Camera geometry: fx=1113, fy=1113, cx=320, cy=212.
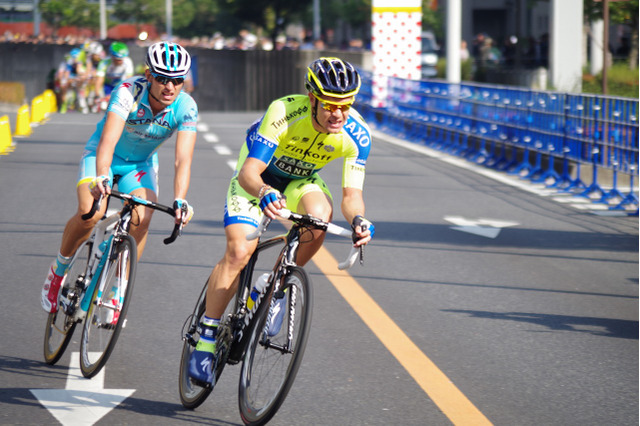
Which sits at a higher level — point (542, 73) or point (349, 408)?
point (542, 73)

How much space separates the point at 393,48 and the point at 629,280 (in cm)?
2159

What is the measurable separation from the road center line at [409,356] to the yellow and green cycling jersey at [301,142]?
1207mm

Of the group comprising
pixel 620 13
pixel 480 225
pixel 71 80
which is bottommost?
pixel 480 225

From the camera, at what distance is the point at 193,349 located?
544cm

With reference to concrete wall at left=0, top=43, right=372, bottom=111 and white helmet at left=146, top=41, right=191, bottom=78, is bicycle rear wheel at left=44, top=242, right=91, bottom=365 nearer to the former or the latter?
white helmet at left=146, top=41, right=191, bottom=78

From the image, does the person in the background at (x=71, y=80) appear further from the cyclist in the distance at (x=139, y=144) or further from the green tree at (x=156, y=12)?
the green tree at (x=156, y=12)

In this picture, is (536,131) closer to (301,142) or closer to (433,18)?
(301,142)

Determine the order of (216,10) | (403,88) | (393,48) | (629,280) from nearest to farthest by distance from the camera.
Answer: (629,280), (403,88), (393,48), (216,10)

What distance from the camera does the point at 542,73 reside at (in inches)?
1273

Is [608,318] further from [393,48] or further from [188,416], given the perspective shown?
[393,48]

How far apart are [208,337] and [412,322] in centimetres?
244

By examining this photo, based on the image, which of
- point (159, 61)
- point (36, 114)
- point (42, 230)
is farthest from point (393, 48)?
point (159, 61)

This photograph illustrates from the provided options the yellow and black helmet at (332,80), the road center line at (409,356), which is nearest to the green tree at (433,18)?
the road center line at (409,356)

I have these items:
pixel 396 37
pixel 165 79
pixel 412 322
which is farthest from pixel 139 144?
pixel 396 37
